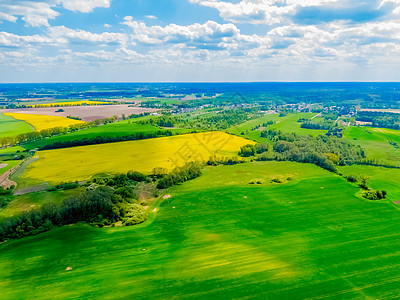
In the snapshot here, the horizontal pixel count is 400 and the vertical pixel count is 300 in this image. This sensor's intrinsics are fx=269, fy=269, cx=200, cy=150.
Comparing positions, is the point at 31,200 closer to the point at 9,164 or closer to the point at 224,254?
the point at 9,164

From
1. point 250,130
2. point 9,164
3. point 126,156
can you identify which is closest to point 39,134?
point 9,164

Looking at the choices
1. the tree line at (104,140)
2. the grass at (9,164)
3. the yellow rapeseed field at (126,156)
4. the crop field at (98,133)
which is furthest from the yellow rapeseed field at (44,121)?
the grass at (9,164)

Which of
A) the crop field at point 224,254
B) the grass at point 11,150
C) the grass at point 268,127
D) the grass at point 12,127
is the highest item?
the grass at point 12,127

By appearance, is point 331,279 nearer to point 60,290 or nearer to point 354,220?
point 354,220

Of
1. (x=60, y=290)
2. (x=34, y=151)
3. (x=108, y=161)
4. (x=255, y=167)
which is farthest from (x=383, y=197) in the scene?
(x=34, y=151)

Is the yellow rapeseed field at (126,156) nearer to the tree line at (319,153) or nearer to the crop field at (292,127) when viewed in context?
the tree line at (319,153)
